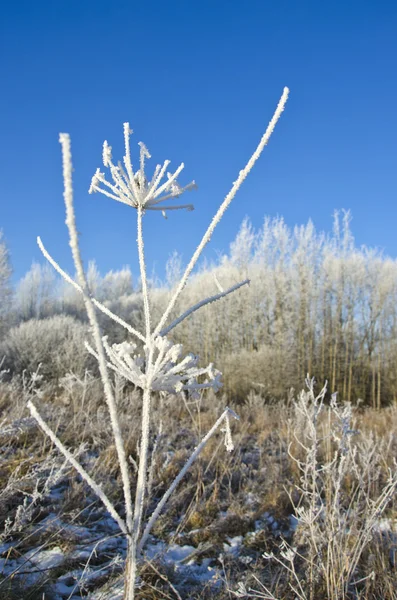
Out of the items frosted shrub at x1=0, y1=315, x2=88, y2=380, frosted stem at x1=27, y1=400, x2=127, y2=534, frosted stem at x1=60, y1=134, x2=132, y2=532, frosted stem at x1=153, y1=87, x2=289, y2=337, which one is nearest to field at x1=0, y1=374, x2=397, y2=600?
frosted stem at x1=27, y1=400, x2=127, y2=534

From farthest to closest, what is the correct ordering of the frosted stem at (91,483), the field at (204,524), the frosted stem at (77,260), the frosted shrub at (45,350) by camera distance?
the frosted shrub at (45,350), the field at (204,524), the frosted stem at (91,483), the frosted stem at (77,260)

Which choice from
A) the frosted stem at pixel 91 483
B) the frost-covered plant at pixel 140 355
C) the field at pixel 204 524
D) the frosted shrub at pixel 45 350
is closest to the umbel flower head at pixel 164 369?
the frost-covered plant at pixel 140 355

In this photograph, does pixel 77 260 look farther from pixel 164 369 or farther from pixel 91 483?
pixel 91 483

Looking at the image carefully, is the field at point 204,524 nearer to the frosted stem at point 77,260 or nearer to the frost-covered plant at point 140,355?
the frost-covered plant at point 140,355

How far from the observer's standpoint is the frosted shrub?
36.3ft

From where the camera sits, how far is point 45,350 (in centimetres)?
1155

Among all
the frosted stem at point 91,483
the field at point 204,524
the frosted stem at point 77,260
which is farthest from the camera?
the field at point 204,524

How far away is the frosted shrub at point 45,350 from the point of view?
36.3 feet

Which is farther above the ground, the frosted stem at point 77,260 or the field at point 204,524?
the frosted stem at point 77,260

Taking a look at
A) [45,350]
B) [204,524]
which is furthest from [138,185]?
[45,350]

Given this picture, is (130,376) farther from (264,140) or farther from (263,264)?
(263,264)

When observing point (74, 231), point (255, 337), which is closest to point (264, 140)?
point (74, 231)

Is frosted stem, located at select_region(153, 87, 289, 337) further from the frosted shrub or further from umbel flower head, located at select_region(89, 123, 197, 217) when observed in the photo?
the frosted shrub

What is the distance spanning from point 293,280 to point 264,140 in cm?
1574
